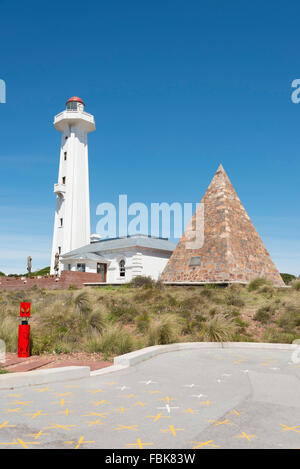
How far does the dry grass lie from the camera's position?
9586mm

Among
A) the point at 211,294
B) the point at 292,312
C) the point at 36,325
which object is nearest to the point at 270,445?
the point at 36,325

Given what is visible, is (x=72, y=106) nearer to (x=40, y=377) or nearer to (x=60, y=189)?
(x=60, y=189)

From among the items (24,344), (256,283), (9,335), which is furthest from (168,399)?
(256,283)

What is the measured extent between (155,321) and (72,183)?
31.0m

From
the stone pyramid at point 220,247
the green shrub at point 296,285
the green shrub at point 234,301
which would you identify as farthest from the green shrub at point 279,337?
the stone pyramid at point 220,247

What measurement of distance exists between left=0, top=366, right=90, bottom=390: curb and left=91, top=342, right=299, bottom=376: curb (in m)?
0.38

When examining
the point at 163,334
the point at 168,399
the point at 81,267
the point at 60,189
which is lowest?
the point at 168,399

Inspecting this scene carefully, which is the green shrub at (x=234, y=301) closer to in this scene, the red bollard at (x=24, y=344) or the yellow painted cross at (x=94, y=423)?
the red bollard at (x=24, y=344)

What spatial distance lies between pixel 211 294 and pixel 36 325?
29.8ft

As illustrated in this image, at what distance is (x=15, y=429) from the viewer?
4086 millimetres

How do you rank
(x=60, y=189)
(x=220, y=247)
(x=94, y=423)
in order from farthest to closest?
1. (x=60, y=189)
2. (x=220, y=247)
3. (x=94, y=423)

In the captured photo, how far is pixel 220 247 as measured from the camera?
22656 mm

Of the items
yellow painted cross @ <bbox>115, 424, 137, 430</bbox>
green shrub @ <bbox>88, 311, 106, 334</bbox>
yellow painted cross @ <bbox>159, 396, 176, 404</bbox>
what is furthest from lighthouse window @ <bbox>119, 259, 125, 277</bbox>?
yellow painted cross @ <bbox>115, 424, 137, 430</bbox>
